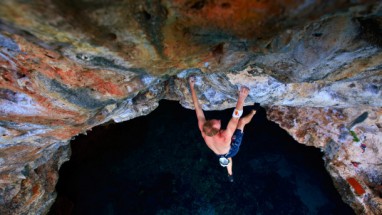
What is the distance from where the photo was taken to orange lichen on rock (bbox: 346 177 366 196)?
4844 millimetres

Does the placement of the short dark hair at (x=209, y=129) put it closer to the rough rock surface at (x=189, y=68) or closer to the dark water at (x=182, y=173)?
the rough rock surface at (x=189, y=68)

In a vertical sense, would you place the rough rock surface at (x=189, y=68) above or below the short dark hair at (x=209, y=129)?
above

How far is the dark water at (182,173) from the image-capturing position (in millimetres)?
6453

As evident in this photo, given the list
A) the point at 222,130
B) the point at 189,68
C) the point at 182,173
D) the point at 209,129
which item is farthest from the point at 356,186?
the point at 189,68

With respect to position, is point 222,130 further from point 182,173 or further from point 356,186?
point 182,173

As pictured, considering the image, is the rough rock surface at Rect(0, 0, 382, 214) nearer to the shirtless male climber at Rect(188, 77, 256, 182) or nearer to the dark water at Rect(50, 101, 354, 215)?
the shirtless male climber at Rect(188, 77, 256, 182)

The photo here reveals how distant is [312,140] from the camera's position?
516 centimetres

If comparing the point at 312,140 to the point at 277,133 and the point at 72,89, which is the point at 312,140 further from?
the point at 72,89

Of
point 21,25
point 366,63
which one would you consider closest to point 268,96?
point 366,63

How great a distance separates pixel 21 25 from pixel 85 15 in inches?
16.1

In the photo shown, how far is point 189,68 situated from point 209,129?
92 cm

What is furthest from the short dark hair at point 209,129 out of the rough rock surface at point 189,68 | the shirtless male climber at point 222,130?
the rough rock surface at point 189,68

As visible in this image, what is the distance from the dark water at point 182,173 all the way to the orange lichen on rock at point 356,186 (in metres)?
1.30

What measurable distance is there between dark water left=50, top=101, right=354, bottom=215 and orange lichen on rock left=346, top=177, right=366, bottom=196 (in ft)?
4.27
